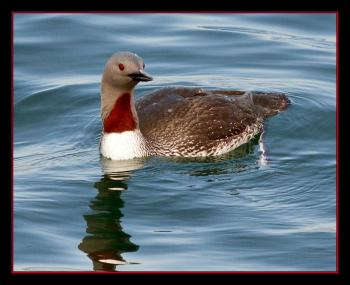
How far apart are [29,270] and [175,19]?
867 cm

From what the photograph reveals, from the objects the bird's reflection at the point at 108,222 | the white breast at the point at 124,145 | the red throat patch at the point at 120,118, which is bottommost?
the bird's reflection at the point at 108,222

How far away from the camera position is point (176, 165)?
36.8ft

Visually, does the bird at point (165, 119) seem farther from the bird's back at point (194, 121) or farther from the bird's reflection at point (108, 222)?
the bird's reflection at point (108, 222)

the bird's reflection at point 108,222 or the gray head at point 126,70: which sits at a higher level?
the gray head at point 126,70

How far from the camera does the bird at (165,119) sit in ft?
35.3

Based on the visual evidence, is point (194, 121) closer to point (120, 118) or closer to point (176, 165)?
point (176, 165)

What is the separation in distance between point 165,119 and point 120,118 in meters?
0.58

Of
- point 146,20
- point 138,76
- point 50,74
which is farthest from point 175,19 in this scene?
point 138,76

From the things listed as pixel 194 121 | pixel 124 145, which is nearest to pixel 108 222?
pixel 124 145

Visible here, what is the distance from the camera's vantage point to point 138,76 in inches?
414

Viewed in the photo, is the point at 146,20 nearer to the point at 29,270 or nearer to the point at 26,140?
the point at 26,140

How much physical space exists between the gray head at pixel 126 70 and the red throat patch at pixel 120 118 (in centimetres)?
24

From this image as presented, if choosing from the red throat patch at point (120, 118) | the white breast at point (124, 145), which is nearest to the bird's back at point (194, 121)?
the white breast at point (124, 145)

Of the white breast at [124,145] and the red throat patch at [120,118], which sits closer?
the red throat patch at [120,118]
